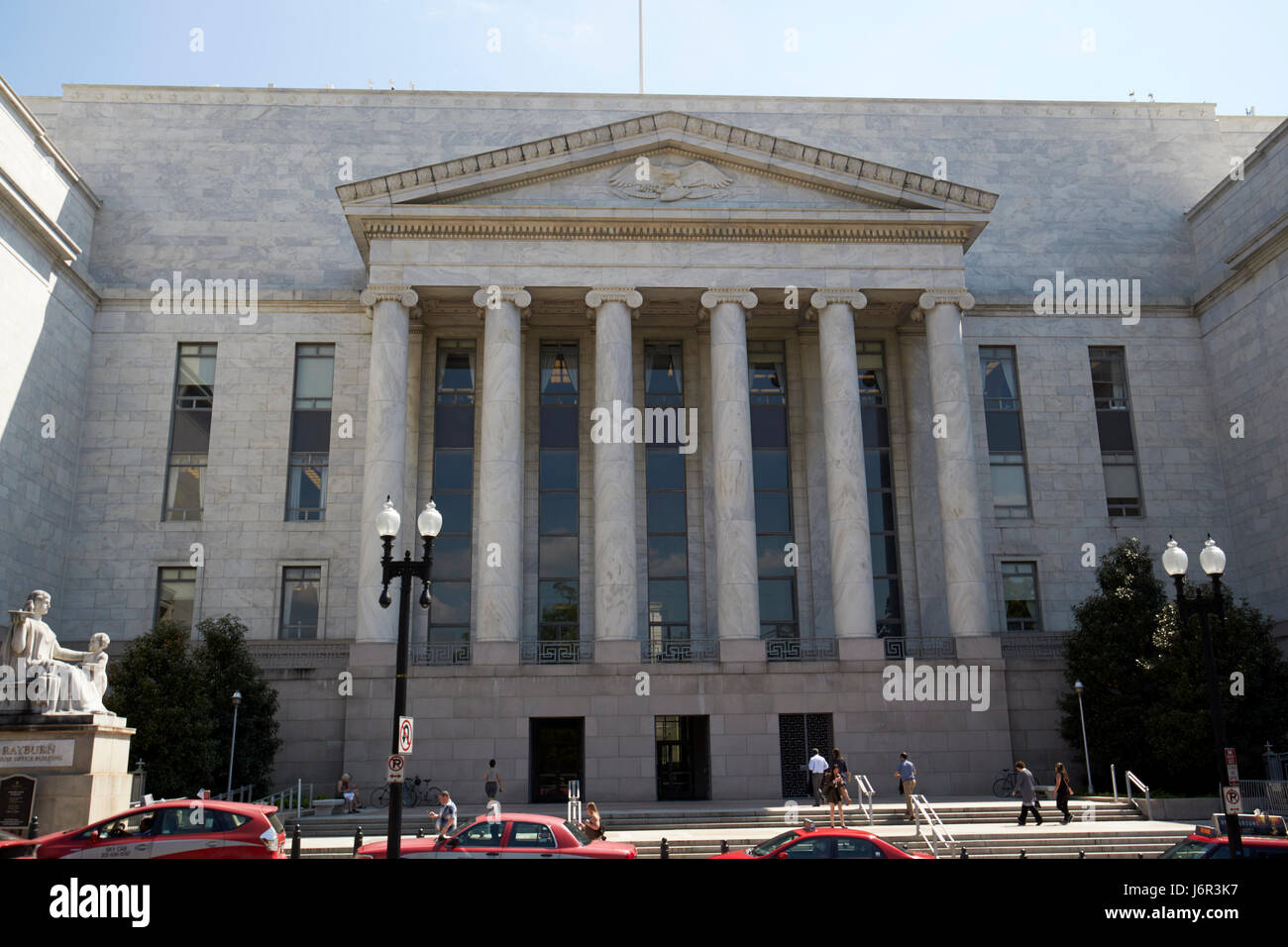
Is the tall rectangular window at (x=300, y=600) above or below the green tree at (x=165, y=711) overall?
above

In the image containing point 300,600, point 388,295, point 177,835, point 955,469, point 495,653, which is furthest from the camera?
point 300,600

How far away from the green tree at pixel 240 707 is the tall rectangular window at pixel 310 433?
23.2 feet

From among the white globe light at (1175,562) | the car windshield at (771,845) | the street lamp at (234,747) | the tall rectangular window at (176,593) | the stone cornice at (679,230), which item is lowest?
the car windshield at (771,845)

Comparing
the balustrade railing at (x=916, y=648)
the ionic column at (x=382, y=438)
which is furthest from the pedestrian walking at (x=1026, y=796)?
the ionic column at (x=382, y=438)

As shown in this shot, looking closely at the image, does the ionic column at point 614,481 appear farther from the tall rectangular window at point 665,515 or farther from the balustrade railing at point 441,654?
the balustrade railing at point 441,654

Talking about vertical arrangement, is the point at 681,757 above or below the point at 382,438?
below

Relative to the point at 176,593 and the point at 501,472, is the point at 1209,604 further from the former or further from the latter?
the point at 176,593

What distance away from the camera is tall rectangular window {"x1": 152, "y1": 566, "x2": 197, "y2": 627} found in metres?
36.2

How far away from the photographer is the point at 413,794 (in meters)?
29.6

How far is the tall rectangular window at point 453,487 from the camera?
3559 centimetres

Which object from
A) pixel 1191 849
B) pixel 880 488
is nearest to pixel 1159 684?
pixel 880 488

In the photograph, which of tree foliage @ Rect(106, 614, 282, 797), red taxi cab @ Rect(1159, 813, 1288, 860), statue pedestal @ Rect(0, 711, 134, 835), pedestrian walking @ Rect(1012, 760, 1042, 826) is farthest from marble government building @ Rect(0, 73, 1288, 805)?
red taxi cab @ Rect(1159, 813, 1288, 860)

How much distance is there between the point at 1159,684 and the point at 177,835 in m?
25.8

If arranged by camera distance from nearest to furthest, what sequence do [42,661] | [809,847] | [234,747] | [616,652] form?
[809,847] < [42,661] < [234,747] < [616,652]
